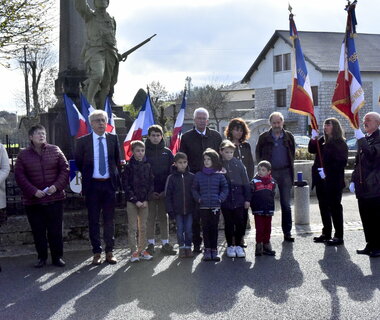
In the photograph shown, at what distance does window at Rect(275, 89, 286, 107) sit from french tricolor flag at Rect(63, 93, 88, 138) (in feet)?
131

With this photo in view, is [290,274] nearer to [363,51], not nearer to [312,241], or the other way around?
[312,241]

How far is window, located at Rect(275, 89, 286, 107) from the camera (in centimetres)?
4728

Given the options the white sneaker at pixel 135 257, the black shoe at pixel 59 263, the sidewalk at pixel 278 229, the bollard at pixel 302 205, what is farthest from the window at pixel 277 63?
the black shoe at pixel 59 263

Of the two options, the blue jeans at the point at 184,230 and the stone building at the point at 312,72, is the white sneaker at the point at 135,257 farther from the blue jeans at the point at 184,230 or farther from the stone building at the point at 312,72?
the stone building at the point at 312,72

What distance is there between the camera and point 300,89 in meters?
8.61

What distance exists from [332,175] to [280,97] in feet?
133

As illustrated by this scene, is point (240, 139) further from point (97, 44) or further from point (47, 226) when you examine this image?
point (97, 44)

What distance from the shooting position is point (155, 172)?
7.54m

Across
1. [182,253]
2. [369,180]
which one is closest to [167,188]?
[182,253]

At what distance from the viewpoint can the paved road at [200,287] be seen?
16.9 feet

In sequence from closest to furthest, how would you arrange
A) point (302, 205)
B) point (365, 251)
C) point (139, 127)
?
point (365, 251) < point (139, 127) < point (302, 205)

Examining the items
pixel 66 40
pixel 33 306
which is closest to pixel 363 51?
pixel 66 40

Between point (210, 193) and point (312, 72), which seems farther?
point (312, 72)

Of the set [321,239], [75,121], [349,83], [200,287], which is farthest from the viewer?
[75,121]
